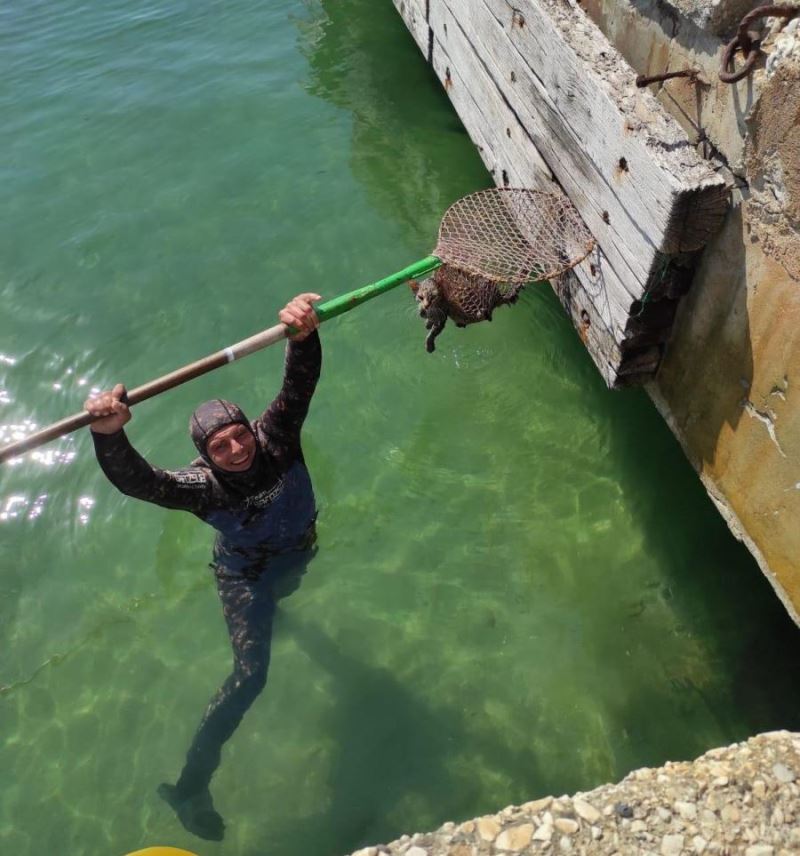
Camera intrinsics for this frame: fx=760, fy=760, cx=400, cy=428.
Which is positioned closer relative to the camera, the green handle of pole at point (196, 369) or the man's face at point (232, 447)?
the green handle of pole at point (196, 369)

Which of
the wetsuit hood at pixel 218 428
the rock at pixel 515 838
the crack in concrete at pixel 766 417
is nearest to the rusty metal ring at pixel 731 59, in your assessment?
the crack in concrete at pixel 766 417

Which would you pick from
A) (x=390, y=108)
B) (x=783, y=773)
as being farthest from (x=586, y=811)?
(x=390, y=108)

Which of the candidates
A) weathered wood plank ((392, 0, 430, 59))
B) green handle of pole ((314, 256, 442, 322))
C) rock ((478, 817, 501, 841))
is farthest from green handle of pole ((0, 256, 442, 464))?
weathered wood plank ((392, 0, 430, 59))

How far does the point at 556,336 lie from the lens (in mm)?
6656

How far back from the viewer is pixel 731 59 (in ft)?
11.9

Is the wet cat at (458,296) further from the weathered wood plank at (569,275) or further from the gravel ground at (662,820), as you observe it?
the gravel ground at (662,820)

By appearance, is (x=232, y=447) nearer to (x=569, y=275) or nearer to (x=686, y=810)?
(x=569, y=275)

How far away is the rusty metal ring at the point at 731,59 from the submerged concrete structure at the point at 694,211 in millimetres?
10

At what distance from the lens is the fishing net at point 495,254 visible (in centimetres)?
475

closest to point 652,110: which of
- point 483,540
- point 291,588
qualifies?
point 483,540

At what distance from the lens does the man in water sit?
4133 millimetres

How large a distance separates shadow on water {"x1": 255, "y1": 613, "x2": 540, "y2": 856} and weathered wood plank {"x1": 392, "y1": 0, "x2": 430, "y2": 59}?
20.8 ft

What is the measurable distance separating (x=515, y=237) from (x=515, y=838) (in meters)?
3.79

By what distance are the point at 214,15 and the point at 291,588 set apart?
942cm
